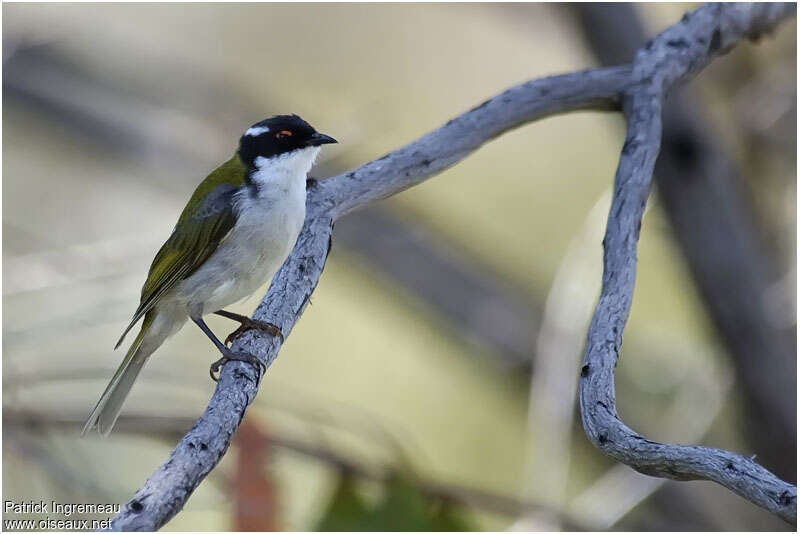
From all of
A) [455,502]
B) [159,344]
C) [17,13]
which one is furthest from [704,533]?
[17,13]

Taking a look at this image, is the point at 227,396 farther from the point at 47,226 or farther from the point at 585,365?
the point at 47,226

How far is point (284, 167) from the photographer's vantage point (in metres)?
3.64

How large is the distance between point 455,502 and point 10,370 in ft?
7.03

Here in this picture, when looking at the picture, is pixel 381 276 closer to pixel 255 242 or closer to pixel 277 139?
pixel 277 139

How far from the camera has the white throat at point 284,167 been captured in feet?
11.7

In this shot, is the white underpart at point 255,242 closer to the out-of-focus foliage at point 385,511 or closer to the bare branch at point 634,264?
the out-of-focus foliage at point 385,511

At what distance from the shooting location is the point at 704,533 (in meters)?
5.21

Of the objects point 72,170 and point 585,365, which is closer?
point 585,365

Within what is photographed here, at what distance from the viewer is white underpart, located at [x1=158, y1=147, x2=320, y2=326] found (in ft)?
11.0

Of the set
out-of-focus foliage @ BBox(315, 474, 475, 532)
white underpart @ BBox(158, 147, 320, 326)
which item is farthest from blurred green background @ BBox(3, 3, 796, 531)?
white underpart @ BBox(158, 147, 320, 326)

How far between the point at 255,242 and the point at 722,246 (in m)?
2.67

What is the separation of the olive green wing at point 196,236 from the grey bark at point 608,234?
1.29 ft

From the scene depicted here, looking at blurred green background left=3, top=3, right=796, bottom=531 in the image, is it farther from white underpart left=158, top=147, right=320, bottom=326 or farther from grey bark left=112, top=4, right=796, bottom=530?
grey bark left=112, top=4, right=796, bottom=530

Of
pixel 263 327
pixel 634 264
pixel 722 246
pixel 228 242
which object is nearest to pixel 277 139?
pixel 228 242
